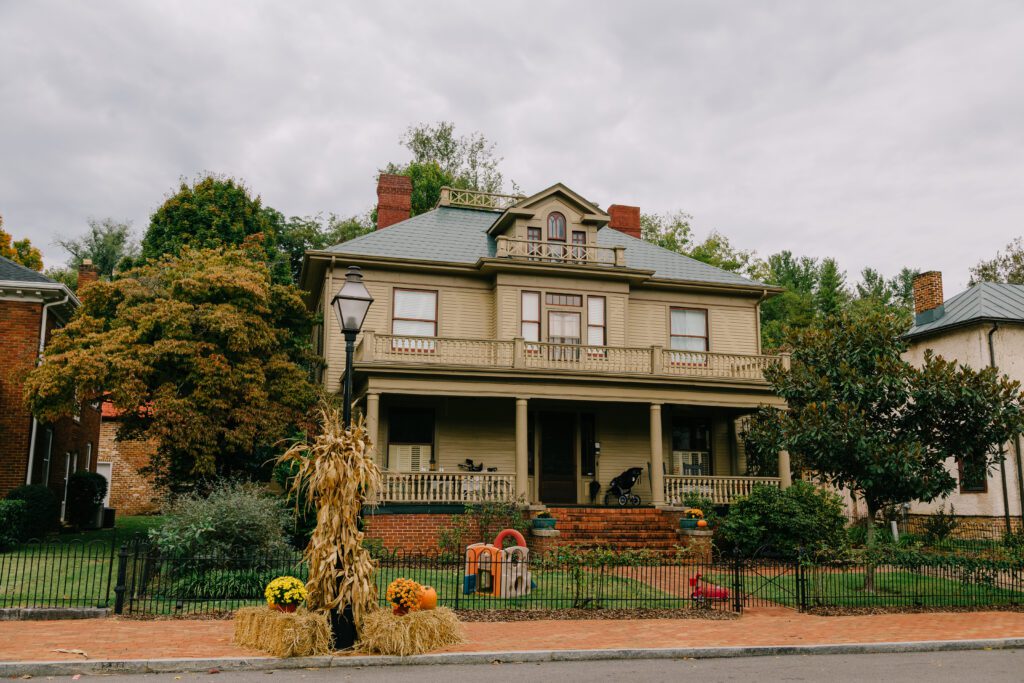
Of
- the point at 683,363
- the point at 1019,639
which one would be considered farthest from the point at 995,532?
the point at 1019,639

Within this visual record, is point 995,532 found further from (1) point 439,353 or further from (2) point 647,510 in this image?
(1) point 439,353

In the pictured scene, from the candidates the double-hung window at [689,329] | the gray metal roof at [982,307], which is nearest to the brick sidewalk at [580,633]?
the double-hung window at [689,329]

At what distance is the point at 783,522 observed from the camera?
66.1 ft

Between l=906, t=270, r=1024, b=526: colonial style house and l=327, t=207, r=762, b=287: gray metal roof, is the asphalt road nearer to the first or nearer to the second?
l=906, t=270, r=1024, b=526: colonial style house

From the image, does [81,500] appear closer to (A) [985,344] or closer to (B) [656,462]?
(B) [656,462]

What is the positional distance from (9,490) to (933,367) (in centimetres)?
2163

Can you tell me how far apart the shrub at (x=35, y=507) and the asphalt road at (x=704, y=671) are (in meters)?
12.8

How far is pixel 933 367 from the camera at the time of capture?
1580 cm

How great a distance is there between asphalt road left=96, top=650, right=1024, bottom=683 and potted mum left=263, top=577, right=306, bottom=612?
154cm

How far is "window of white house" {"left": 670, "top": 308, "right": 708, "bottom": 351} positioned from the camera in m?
26.7

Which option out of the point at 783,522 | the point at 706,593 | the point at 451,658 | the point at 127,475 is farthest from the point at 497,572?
the point at 127,475

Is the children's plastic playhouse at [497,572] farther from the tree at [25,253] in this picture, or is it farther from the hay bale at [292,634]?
the tree at [25,253]

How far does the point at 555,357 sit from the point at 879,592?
413 inches

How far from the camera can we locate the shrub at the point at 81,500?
2548cm
